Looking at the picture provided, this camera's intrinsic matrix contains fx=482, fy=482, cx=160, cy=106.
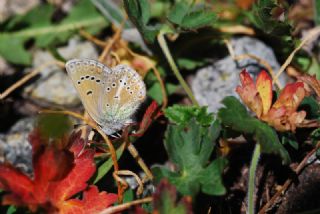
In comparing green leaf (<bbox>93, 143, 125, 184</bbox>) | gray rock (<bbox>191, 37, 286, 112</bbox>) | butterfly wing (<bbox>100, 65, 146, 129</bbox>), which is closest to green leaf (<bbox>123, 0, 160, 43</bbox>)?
butterfly wing (<bbox>100, 65, 146, 129</bbox>)

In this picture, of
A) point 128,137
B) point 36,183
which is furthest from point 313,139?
point 36,183

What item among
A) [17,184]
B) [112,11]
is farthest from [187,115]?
[112,11]

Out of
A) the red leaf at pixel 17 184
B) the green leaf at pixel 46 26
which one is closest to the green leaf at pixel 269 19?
the green leaf at pixel 46 26

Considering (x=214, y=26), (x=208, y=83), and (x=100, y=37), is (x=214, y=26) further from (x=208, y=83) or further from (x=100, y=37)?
(x=100, y=37)

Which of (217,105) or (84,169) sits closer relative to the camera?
(84,169)

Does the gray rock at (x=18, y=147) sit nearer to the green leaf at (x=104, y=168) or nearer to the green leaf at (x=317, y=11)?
the green leaf at (x=104, y=168)

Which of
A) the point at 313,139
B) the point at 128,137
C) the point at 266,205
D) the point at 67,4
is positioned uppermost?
the point at 67,4
